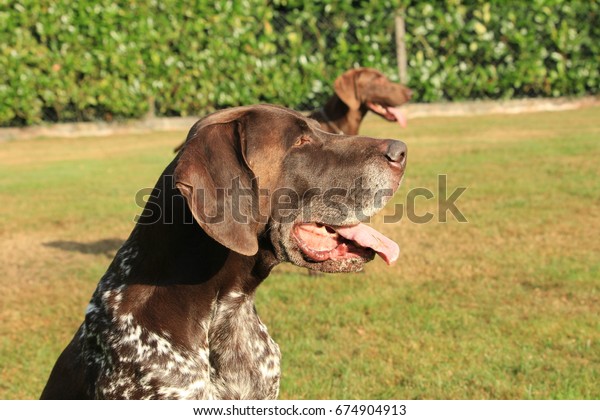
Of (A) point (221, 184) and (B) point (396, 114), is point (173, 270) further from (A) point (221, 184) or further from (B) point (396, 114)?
(B) point (396, 114)

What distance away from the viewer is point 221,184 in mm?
3150

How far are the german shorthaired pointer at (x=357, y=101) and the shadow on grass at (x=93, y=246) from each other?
2519 mm

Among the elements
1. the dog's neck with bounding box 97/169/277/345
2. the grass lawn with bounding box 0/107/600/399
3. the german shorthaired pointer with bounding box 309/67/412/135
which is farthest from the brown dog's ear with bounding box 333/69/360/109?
the dog's neck with bounding box 97/169/277/345

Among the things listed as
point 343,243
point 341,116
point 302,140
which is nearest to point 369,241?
point 343,243

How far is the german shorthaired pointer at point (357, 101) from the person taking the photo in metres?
9.08

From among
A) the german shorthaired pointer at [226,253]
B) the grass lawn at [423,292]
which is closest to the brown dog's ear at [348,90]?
the grass lawn at [423,292]

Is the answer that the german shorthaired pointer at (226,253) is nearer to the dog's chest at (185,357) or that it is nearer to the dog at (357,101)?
the dog's chest at (185,357)

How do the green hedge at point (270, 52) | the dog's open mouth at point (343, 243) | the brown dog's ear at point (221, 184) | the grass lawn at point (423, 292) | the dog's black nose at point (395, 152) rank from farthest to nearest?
1. the green hedge at point (270, 52)
2. the grass lawn at point (423, 292)
3. the dog's open mouth at point (343, 243)
4. the dog's black nose at point (395, 152)
5. the brown dog's ear at point (221, 184)

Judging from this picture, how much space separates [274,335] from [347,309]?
739 mm

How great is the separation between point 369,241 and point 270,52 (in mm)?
14691

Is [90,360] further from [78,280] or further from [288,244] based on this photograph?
[78,280]

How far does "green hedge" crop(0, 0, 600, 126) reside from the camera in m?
17.1

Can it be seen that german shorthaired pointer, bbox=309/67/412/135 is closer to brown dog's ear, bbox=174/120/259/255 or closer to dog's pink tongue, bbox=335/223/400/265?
dog's pink tongue, bbox=335/223/400/265

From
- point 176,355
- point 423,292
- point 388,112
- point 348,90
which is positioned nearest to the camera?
point 176,355
